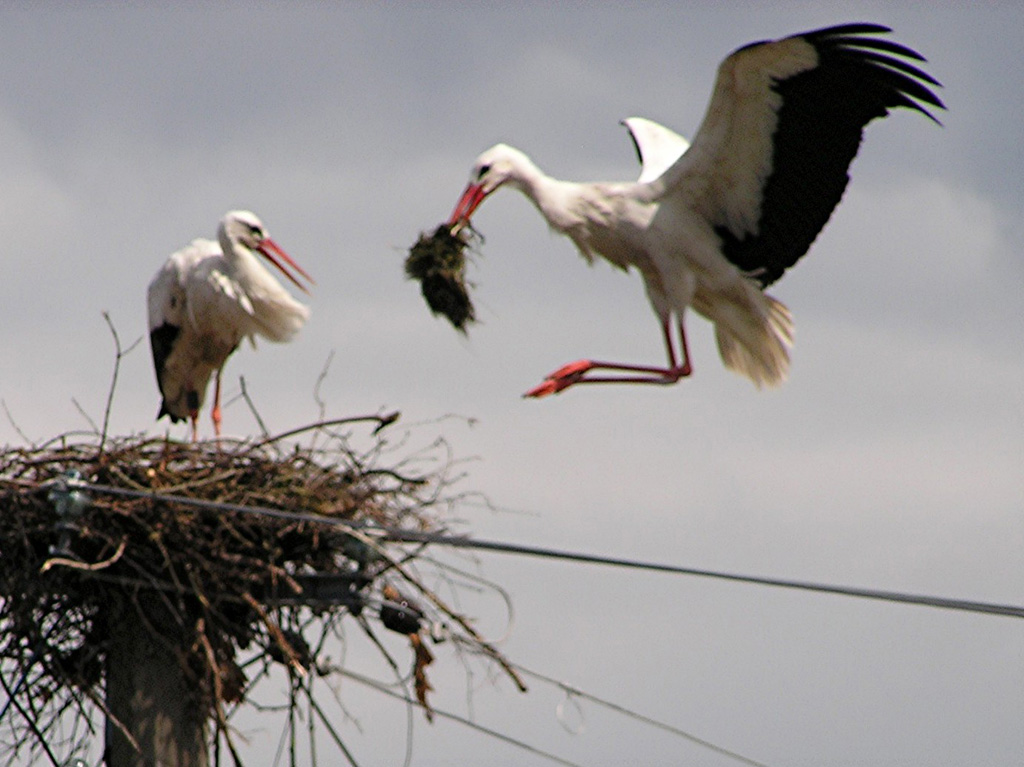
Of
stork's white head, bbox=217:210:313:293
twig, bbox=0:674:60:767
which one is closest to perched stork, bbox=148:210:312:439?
stork's white head, bbox=217:210:313:293

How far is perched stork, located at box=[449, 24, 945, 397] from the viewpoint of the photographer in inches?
264

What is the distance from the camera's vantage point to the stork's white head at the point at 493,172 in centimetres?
681

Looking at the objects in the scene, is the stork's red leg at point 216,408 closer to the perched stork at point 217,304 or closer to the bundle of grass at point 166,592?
the perched stork at point 217,304

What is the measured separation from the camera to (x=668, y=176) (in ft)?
22.9

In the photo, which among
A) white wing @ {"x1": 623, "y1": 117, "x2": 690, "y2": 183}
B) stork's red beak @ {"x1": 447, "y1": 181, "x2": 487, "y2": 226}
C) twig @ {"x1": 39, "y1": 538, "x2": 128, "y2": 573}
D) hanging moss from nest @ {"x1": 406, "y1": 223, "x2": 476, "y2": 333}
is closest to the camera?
twig @ {"x1": 39, "y1": 538, "x2": 128, "y2": 573}

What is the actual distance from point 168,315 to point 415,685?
13.1ft

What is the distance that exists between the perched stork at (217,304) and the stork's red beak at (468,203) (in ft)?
6.36

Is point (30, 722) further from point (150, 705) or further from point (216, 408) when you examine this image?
point (216, 408)

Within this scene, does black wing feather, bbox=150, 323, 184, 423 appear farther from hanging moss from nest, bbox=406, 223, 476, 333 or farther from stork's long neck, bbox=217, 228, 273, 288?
hanging moss from nest, bbox=406, 223, 476, 333

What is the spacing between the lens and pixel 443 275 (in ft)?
20.6

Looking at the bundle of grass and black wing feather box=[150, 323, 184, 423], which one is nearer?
the bundle of grass

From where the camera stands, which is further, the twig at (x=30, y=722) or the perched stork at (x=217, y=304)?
the perched stork at (x=217, y=304)

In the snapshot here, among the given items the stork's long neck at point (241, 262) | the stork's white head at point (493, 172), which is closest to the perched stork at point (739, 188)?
the stork's white head at point (493, 172)

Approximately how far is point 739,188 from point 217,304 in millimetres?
2529
